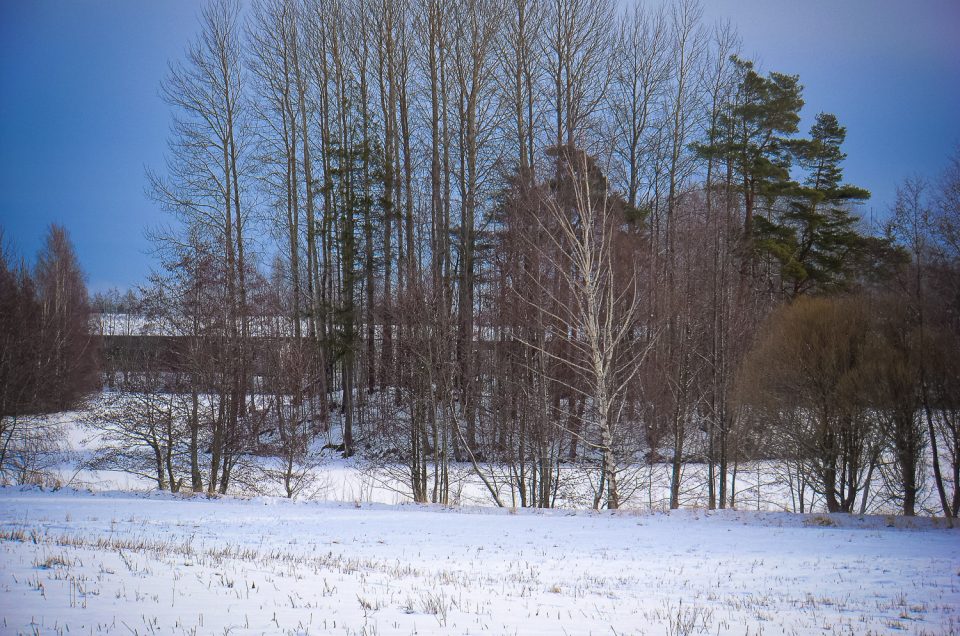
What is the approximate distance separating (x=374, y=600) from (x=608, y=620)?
2401 mm

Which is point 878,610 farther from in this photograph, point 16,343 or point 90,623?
point 16,343

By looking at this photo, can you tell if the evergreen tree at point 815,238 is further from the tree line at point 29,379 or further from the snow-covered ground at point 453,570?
the tree line at point 29,379

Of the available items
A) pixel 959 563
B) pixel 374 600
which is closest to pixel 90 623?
pixel 374 600

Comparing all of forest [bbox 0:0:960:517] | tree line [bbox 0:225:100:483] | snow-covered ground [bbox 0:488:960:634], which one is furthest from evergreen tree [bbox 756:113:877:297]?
tree line [bbox 0:225:100:483]

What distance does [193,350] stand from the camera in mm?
17688

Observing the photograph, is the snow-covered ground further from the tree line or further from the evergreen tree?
the evergreen tree

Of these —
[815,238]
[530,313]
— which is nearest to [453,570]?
[530,313]

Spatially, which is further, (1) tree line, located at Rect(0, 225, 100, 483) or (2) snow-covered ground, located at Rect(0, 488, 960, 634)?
(1) tree line, located at Rect(0, 225, 100, 483)

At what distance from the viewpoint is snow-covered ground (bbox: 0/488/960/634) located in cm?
534

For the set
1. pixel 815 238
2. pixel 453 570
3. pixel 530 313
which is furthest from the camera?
pixel 815 238

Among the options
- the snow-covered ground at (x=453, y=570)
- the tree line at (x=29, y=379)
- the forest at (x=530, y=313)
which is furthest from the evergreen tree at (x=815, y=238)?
the tree line at (x=29, y=379)

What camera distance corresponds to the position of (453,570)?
28.0 ft

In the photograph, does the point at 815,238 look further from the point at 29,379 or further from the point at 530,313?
the point at 29,379

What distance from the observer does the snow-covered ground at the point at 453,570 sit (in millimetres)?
5336
